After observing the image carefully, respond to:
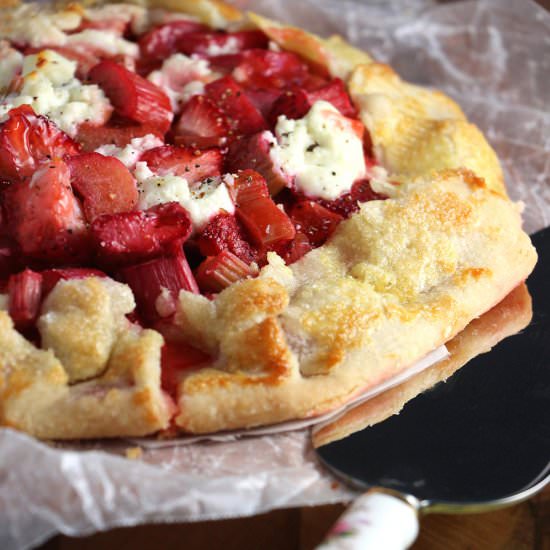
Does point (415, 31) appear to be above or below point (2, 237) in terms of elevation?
below

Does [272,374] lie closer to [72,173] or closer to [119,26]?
[72,173]

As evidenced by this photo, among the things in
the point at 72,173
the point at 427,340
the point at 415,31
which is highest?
the point at 72,173

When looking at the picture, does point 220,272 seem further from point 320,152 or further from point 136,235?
point 320,152

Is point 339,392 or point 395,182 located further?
point 395,182

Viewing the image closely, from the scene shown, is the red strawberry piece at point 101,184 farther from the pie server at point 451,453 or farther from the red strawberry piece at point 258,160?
the pie server at point 451,453

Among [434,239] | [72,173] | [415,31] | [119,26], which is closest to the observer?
[72,173]

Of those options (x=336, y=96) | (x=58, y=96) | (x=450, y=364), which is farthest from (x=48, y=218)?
(x=336, y=96)

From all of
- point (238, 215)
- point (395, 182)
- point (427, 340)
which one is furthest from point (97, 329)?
point (395, 182)
